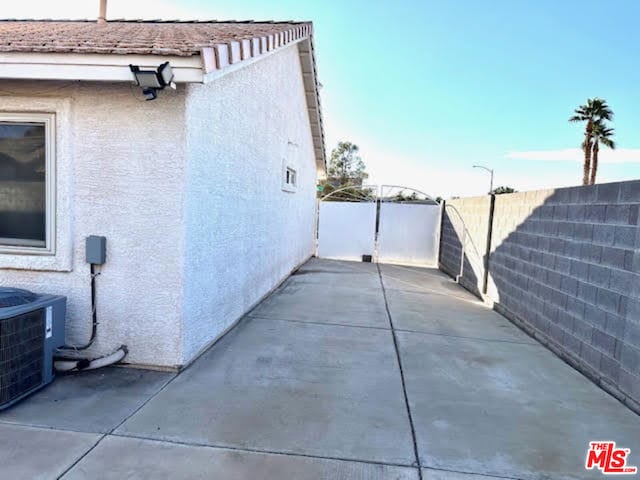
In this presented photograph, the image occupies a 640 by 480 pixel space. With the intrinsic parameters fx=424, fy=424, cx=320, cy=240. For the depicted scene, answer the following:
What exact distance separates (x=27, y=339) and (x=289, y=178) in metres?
7.37

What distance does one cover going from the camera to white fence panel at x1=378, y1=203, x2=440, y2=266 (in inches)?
599

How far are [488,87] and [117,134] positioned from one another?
20733 millimetres

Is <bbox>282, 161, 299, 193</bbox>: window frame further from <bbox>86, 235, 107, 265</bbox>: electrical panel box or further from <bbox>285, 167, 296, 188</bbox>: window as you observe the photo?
<bbox>86, 235, 107, 265</bbox>: electrical panel box

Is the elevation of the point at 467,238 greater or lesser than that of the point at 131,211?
lesser

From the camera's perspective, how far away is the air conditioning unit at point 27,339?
334 cm

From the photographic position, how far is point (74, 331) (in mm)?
4332

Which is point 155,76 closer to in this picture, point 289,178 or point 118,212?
point 118,212

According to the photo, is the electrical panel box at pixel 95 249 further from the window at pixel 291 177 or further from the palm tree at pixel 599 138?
the palm tree at pixel 599 138

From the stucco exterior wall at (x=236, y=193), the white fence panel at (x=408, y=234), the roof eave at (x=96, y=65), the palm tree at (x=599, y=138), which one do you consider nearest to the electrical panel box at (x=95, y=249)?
the stucco exterior wall at (x=236, y=193)

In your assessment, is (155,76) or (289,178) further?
(289,178)

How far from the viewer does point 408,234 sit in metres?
15.4

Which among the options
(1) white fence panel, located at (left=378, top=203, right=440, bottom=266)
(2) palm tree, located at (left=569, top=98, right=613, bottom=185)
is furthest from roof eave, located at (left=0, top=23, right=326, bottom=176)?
(2) palm tree, located at (left=569, top=98, right=613, bottom=185)

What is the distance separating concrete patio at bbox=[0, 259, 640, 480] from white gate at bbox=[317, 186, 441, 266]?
30.9ft

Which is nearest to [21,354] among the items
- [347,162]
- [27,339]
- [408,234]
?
[27,339]
